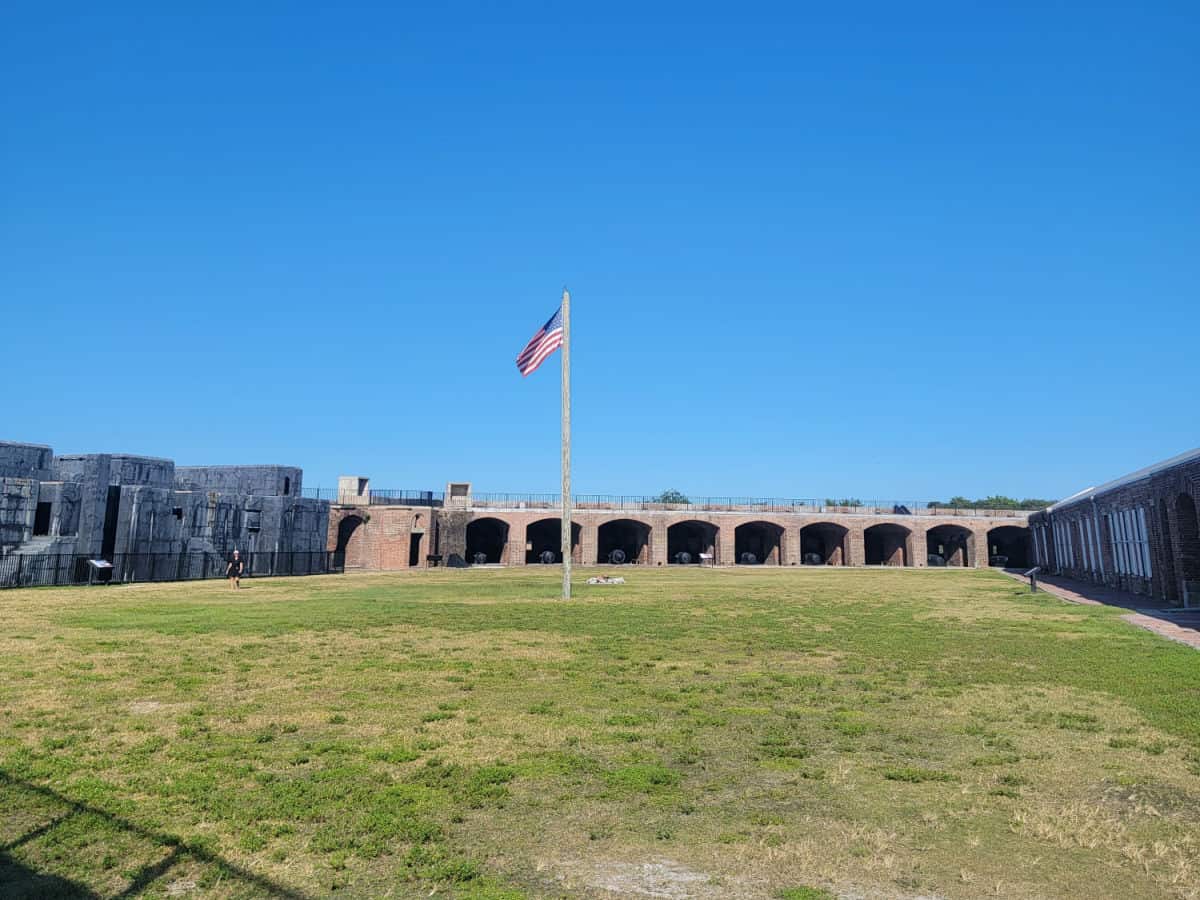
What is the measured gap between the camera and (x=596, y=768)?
6.31m

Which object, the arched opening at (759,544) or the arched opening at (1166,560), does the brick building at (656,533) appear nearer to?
the arched opening at (759,544)

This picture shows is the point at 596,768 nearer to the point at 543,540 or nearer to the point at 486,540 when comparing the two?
the point at 486,540

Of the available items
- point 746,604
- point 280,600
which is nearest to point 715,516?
point 746,604

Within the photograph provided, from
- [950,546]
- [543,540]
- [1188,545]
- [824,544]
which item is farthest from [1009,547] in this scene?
[1188,545]

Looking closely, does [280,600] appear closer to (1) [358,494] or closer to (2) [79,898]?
(2) [79,898]

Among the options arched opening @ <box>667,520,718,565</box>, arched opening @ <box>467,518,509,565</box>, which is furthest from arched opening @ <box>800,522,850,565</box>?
arched opening @ <box>467,518,509,565</box>

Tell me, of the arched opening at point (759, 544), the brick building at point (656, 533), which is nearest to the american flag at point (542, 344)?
the brick building at point (656, 533)

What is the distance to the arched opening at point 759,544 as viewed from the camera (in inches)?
2259

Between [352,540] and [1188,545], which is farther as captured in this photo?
[352,540]

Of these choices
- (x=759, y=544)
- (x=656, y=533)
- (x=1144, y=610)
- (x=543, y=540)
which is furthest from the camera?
(x=759, y=544)

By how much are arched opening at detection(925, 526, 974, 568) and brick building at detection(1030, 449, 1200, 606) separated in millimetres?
19860

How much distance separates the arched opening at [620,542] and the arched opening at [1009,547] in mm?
26222

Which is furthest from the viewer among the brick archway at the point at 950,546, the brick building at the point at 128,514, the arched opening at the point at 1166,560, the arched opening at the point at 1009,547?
the arched opening at the point at 1009,547

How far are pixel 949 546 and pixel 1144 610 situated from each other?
44641 mm
